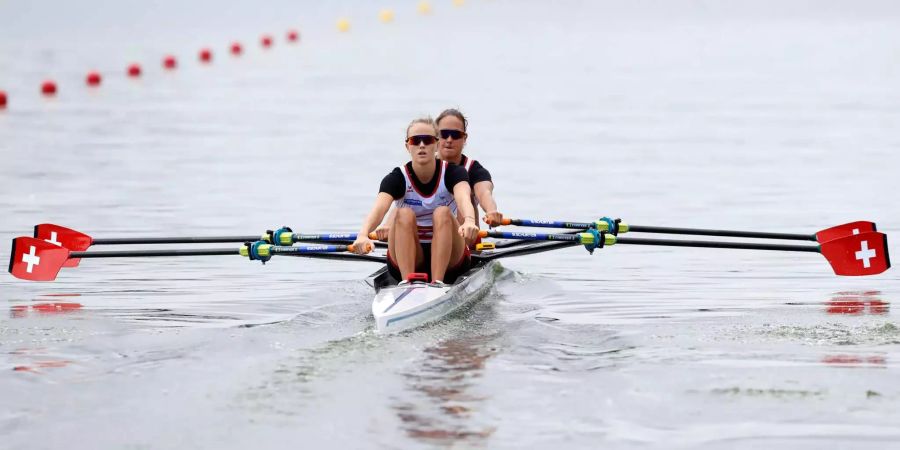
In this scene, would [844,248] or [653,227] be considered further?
[653,227]

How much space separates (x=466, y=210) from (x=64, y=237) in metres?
3.69

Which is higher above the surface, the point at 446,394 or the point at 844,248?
the point at 844,248

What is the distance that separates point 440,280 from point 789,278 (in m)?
3.31

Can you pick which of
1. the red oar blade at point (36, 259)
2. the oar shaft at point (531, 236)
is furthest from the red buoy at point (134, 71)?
the oar shaft at point (531, 236)

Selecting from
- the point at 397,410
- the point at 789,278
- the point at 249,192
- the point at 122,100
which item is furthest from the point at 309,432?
the point at 122,100

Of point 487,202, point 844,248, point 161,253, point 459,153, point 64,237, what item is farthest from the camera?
point 64,237

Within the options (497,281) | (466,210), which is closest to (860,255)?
(497,281)

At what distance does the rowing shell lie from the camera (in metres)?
8.66

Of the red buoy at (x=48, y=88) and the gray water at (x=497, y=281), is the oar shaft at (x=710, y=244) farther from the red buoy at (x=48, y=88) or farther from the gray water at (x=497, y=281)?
the red buoy at (x=48, y=88)

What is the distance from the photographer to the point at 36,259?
1104cm

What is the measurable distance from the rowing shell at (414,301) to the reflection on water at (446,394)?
358 millimetres

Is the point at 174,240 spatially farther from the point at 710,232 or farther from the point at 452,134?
the point at 710,232

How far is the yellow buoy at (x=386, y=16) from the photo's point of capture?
53.2m

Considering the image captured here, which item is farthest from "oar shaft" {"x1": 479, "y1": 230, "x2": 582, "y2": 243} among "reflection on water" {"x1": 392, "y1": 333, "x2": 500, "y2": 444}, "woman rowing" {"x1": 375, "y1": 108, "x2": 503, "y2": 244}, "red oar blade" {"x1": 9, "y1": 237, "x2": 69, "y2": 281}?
"red oar blade" {"x1": 9, "y1": 237, "x2": 69, "y2": 281}
